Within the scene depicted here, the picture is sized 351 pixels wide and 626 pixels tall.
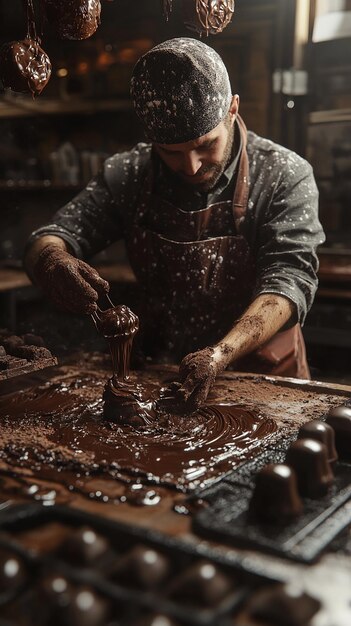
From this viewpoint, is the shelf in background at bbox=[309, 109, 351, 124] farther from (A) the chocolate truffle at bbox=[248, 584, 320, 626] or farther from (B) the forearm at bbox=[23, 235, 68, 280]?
(A) the chocolate truffle at bbox=[248, 584, 320, 626]

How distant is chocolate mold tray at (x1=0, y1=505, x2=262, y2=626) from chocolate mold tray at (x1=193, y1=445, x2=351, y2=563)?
12cm

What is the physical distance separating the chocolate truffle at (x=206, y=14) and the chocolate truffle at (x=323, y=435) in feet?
4.78

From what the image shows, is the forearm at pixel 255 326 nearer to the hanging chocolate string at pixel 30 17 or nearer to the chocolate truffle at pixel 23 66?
the chocolate truffle at pixel 23 66

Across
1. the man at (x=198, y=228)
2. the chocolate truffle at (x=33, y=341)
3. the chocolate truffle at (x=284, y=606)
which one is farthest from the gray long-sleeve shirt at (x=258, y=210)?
the chocolate truffle at (x=284, y=606)

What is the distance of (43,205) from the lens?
21.3 feet

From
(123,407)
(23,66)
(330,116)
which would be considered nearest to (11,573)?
(123,407)

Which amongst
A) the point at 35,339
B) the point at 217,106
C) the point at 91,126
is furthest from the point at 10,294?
the point at 217,106

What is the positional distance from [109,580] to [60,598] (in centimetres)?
13

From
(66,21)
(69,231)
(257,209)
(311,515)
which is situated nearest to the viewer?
(311,515)

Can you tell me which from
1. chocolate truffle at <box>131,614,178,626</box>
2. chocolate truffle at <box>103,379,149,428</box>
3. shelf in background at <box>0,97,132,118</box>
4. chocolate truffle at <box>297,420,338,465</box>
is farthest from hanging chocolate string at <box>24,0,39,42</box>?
shelf in background at <box>0,97,132,118</box>

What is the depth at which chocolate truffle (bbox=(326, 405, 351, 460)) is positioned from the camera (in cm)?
184

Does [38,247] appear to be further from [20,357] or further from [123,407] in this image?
[123,407]

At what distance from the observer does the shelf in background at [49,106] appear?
245 inches

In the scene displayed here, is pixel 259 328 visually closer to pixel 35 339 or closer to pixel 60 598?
pixel 35 339
